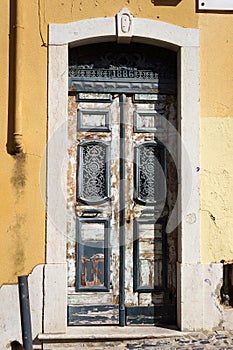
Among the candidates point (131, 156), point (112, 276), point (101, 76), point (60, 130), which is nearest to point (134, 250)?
point (112, 276)

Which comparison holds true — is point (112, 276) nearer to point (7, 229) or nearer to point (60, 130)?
point (7, 229)

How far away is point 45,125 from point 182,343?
2.53 meters

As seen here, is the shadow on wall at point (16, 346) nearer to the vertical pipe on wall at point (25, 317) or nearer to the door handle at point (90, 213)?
the vertical pipe on wall at point (25, 317)

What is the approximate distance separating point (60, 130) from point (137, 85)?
97 cm

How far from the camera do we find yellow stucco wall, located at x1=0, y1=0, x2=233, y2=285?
5371mm

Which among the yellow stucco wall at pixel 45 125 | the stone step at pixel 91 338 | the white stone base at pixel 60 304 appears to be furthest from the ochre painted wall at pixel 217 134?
→ the stone step at pixel 91 338

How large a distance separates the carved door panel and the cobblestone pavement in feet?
1.00

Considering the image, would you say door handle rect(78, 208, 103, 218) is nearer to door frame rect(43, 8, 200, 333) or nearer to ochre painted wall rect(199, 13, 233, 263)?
door frame rect(43, 8, 200, 333)

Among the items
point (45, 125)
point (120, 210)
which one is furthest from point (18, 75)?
point (120, 210)

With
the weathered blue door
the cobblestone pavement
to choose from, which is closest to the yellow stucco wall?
the weathered blue door

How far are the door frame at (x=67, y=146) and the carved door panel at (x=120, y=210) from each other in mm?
191

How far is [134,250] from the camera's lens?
5625 mm

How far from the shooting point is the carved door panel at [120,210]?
5566 mm

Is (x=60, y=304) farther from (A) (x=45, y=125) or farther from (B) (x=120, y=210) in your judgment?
(A) (x=45, y=125)
